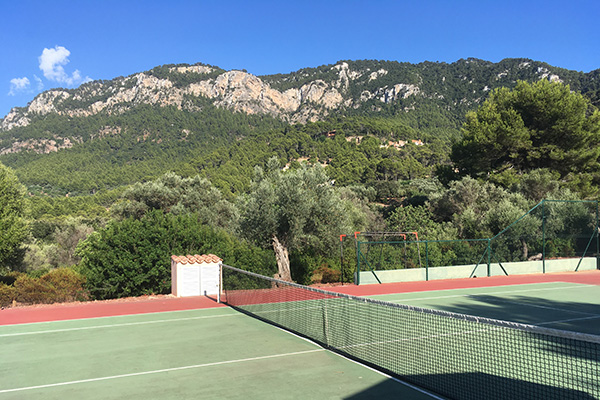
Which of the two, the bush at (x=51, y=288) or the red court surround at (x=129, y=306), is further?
the bush at (x=51, y=288)

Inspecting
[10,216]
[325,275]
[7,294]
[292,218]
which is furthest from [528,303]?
[10,216]

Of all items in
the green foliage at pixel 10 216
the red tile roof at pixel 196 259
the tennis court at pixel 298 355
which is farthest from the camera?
the green foliage at pixel 10 216

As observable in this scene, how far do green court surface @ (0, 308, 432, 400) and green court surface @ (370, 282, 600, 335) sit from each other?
5.90m

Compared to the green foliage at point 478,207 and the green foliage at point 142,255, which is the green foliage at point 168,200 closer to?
the green foliage at point 478,207

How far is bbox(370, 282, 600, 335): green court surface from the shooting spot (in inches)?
417

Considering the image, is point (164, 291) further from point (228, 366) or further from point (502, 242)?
point (502, 242)

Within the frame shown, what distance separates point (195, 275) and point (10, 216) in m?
12.9

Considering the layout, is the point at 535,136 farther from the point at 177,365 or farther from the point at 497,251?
the point at 177,365

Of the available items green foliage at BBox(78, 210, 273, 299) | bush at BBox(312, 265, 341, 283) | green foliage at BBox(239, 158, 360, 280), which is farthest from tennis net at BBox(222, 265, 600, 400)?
bush at BBox(312, 265, 341, 283)

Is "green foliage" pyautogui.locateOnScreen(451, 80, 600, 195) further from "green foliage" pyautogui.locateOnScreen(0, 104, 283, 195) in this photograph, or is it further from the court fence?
"green foliage" pyautogui.locateOnScreen(0, 104, 283, 195)

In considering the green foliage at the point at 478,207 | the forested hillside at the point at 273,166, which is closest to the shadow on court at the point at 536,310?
the forested hillside at the point at 273,166

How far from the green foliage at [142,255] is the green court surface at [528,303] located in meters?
6.46

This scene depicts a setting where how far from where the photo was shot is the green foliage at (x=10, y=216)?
20719 millimetres

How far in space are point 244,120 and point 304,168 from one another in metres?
133
